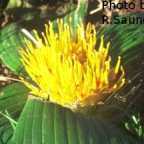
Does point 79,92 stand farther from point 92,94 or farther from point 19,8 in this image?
point 19,8

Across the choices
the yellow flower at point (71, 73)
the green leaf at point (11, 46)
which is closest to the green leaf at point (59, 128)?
the yellow flower at point (71, 73)

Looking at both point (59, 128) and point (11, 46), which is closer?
point (59, 128)

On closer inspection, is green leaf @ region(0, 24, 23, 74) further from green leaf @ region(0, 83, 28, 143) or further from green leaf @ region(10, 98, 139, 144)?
green leaf @ region(10, 98, 139, 144)

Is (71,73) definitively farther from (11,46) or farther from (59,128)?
(11,46)

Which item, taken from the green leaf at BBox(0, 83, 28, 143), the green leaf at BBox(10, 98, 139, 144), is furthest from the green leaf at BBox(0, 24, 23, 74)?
the green leaf at BBox(10, 98, 139, 144)

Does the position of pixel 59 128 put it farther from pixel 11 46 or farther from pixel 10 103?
pixel 11 46

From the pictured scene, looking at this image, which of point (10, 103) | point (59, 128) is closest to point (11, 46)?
point (10, 103)

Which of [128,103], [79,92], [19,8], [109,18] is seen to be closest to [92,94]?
[79,92]
